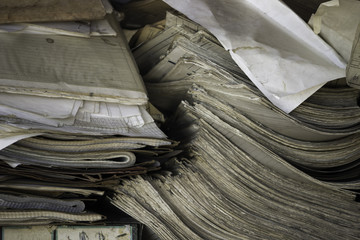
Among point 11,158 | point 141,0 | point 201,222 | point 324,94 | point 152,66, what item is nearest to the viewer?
point 11,158

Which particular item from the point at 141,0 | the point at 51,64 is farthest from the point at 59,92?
the point at 141,0

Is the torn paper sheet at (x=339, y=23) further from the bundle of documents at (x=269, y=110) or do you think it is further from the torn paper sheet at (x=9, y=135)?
the torn paper sheet at (x=9, y=135)

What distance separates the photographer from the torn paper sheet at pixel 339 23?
173 centimetres

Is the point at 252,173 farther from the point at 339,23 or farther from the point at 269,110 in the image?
the point at 339,23

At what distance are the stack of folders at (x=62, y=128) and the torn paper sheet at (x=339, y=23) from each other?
0.72m

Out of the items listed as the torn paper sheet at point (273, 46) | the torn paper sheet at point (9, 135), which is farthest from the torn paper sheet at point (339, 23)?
the torn paper sheet at point (9, 135)

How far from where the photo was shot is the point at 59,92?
164 centimetres

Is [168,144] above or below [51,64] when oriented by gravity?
below

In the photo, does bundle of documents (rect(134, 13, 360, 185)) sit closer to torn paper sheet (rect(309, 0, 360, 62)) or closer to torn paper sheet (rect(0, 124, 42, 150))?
torn paper sheet (rect(309, 0, 360, 62))

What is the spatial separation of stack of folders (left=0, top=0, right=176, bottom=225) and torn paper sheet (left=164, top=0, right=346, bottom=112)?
0.39 metres

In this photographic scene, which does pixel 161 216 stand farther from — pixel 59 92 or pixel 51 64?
pixel 51 64

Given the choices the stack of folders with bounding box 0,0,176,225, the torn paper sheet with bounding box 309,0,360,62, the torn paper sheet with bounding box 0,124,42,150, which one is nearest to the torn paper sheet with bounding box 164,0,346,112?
the torn paper sheet with bounding box 309,0,360,62

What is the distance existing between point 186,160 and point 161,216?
0.24m

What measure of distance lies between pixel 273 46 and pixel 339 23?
0.86 ft
